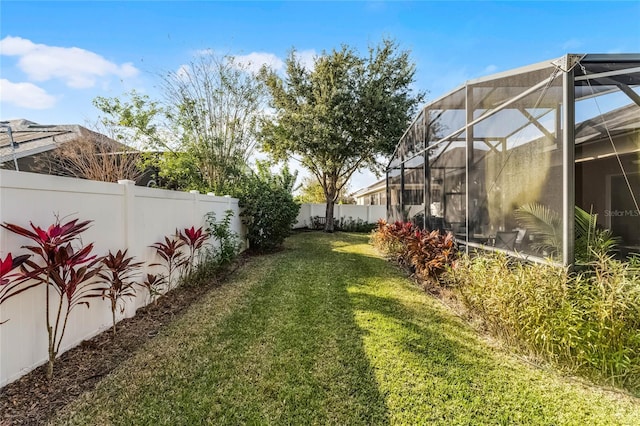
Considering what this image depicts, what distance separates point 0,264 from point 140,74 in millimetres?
8819

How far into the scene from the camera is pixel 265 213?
29.6 ft

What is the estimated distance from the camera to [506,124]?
15.0 feet

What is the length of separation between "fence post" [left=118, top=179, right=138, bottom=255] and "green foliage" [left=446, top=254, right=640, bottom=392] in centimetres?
452

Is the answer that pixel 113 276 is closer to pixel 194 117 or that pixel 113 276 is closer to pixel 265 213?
pixel 265 213

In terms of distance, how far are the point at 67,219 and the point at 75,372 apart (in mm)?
1421

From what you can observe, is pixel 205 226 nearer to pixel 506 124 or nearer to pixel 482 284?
pixel 482 284

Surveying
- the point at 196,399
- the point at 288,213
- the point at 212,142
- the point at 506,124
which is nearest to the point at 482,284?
the point at 506,124

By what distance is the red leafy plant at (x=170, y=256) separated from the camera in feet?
15.4

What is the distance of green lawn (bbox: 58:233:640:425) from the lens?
2.25 m

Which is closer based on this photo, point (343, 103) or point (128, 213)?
point (128, 213)

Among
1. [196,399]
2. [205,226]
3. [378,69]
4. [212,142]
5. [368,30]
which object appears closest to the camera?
[196,399]

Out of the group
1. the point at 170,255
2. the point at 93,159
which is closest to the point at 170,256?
the point at 170,255

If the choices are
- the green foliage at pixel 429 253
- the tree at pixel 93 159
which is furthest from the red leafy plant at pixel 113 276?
the green foliage at pixel 429 253

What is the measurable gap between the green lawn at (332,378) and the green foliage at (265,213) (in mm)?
4583
